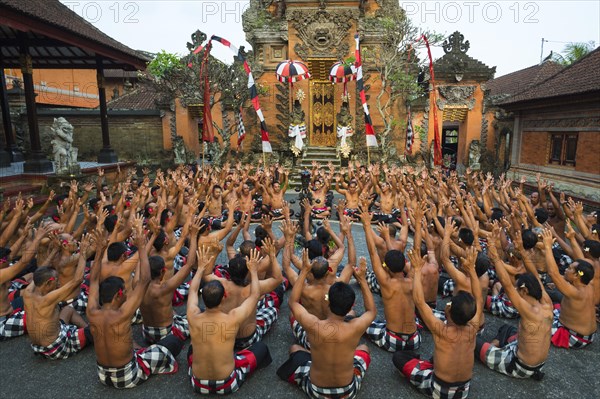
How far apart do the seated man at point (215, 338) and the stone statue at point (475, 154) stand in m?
18.5

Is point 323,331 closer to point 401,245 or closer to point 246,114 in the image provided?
point 401,245

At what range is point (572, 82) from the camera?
44.6 ft

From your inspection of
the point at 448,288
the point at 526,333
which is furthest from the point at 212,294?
the point at 448,288

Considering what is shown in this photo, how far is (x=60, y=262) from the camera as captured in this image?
228 inches

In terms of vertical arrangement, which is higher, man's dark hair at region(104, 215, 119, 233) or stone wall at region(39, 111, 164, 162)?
stone wall at region(39, 111, 164, 162)

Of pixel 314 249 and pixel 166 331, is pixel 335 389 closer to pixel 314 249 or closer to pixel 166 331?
pixel 314 249

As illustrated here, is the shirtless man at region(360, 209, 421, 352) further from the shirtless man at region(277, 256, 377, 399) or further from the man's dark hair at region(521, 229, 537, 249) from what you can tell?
the man's dark hair at region(521, 229, 537, 249)

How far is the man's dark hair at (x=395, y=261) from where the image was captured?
4746 mm

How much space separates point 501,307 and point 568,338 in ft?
3.19

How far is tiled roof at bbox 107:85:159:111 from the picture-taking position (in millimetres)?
24750

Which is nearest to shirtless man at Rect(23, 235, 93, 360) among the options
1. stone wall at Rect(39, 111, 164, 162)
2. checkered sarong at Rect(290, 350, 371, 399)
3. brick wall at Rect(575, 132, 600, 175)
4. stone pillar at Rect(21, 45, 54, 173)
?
checkered sarong at Rect(290, 350, 371, 399)

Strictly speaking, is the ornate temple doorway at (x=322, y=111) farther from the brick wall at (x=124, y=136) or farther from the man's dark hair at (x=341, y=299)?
the man's dark hair at (x=341, y=299)

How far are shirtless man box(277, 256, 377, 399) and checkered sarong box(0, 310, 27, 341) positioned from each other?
4101mm

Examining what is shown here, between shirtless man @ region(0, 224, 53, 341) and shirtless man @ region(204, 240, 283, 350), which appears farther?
shirtless man @ region(0, 224, 53, 341)
